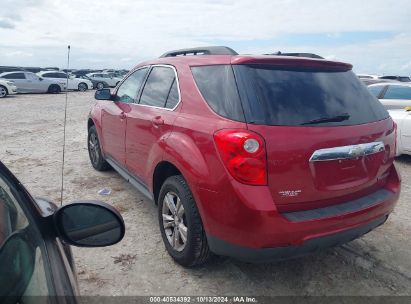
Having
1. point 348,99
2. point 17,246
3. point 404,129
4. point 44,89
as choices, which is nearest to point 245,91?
point 348,99

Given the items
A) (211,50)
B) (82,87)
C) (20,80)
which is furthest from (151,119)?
(82,87)

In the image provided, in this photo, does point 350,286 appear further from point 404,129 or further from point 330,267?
point 404,129

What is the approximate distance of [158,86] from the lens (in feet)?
12.1

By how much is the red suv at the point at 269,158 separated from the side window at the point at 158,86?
0.17 meters

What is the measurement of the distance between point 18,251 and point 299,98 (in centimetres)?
202

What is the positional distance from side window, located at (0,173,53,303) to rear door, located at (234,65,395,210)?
1.46 meters

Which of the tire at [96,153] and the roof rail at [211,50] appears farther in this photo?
the tire at [96,153]

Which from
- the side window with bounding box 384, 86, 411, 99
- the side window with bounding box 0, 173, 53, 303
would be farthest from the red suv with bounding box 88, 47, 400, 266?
the side window with bounding box 384, 86, 411, 99

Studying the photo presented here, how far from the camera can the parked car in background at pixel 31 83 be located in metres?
22.5

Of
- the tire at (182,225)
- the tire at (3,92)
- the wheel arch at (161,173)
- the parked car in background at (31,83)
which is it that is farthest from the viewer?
the parked car in background at (31,83)

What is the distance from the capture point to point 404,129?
6.54 m

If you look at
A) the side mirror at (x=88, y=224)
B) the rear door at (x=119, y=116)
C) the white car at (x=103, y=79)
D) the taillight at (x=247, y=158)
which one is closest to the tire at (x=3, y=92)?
the white car at (x=103, y=79)

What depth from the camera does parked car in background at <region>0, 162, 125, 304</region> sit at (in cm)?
125

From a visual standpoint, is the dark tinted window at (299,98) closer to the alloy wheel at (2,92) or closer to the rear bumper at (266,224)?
the rear bumper at (266,224)
